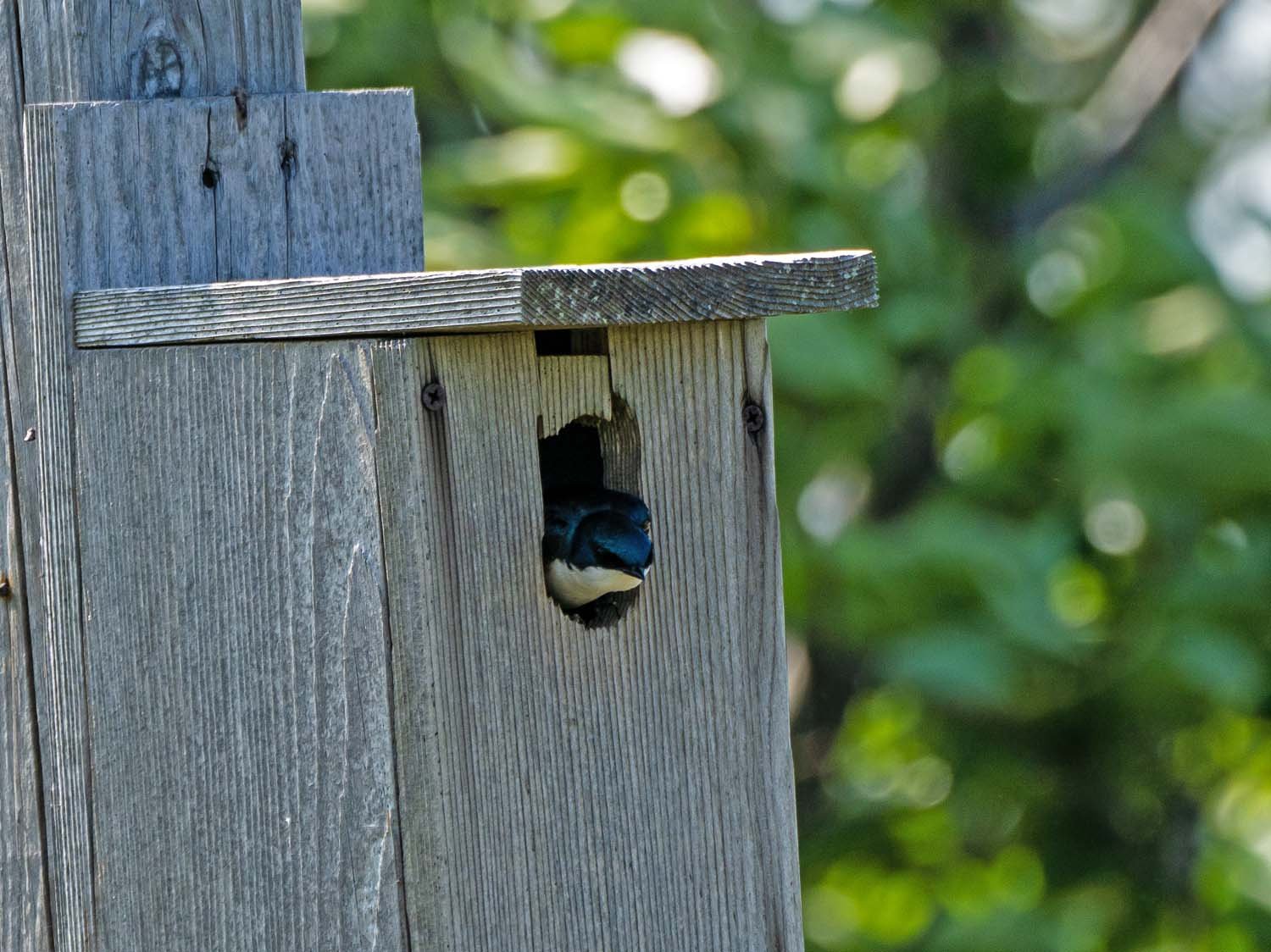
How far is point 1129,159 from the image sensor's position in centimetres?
452

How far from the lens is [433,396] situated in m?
1.46

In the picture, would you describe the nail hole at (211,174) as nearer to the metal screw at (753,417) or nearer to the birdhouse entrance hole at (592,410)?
the birdhouse entrance hole at (592,410)

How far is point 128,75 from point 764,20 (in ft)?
7.30

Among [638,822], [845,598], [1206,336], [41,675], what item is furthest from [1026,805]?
[41,675]

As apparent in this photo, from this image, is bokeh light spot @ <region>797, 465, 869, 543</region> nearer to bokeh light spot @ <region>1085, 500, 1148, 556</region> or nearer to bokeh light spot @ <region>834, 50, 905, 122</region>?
bokeh light spot @ <region>1085, 500, 1148, 556</region>

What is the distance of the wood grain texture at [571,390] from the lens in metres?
1.54

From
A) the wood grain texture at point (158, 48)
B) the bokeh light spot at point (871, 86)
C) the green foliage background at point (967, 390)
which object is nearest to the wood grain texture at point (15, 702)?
the wood grain texture at point (158, 48)

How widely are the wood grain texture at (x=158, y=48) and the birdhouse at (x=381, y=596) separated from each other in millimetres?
41

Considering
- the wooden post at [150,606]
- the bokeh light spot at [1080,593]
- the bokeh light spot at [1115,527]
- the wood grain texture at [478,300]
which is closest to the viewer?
the wood grain texture at [478,300]

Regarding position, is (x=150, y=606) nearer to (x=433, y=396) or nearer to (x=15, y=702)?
(x=15, y=702)

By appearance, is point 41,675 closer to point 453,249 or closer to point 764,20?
point 453,249

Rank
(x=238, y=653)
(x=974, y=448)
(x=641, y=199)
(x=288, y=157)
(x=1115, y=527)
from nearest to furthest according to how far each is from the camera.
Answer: (x=238, y=653)
(x=288, y=157)
(x=641, y=199)
(x=1115, y=527)
(x=974, y=448)

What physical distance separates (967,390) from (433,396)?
2828 mm

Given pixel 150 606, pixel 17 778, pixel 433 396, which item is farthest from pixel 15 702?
pixel 433 396
